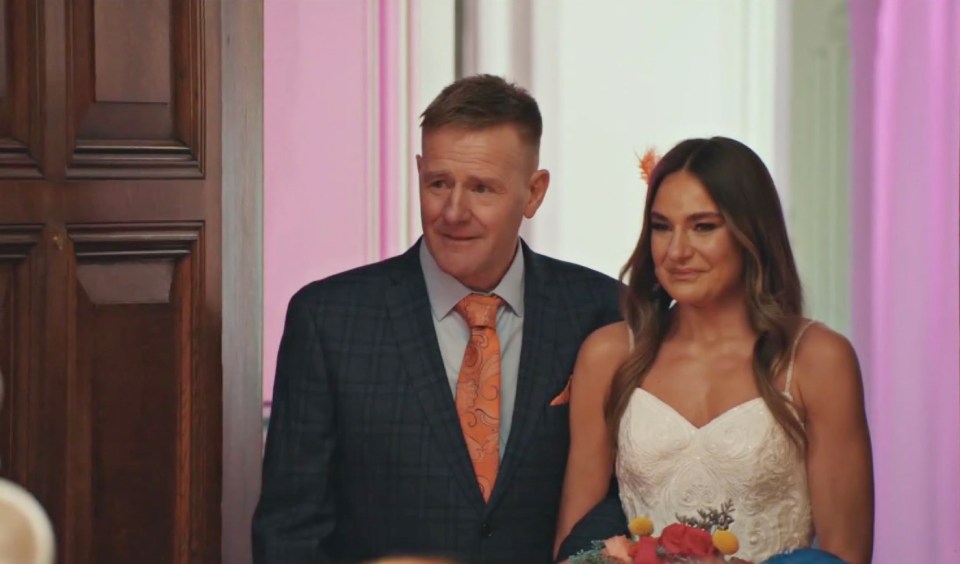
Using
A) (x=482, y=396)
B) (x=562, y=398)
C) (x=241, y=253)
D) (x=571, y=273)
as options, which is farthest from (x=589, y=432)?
(x=241, y=253)

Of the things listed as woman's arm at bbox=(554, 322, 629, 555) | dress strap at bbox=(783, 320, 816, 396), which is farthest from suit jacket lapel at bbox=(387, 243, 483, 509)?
dress strap at bbox=(783, 320, 816, 396)

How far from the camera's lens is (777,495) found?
206 centimetres

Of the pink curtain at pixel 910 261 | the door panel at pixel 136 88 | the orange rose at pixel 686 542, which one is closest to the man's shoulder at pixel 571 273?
the door panel at pixel 136 88

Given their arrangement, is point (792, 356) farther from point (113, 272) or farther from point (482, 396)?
point (113, 272)

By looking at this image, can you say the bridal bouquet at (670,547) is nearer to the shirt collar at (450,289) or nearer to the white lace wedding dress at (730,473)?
the white lace wedding dress at (730,473)

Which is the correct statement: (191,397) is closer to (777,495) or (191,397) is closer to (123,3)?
(123,3)

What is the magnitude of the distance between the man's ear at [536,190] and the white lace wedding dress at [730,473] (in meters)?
0.35

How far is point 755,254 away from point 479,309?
1.41ft

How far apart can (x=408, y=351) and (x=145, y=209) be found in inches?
18.3

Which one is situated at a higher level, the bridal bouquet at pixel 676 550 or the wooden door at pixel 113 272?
the wooden door at pixel 113 272

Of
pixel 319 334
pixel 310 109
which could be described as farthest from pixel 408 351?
pixel 310 109

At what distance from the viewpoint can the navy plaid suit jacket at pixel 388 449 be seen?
2135 mm

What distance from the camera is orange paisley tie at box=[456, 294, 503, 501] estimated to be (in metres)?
2.16

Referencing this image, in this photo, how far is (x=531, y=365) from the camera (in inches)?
86.3
